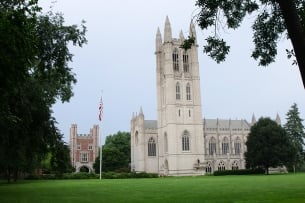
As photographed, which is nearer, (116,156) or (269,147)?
(269,147)

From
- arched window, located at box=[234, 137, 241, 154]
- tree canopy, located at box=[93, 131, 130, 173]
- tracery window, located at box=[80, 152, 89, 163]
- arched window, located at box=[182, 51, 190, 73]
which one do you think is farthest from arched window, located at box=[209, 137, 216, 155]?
tracery window, located at box=[80, 152, 89, 163]

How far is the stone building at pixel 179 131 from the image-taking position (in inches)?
3140

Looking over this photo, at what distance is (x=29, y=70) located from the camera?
18.8 m

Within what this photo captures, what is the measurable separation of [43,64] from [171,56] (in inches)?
2671

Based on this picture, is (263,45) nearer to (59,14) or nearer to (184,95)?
(59,14)

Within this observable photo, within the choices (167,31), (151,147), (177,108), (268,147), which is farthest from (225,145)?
(167,31)

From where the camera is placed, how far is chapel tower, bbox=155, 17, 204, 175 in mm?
79125

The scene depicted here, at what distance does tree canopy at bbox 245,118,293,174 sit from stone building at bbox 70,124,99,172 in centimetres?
4861

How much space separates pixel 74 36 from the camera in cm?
1770

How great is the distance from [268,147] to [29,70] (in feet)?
172

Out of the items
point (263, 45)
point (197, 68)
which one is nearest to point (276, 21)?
point (263, 45)

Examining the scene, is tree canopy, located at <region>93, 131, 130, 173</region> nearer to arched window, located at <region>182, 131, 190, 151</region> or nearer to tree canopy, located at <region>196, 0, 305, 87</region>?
arched window, located at <region>182, 131, 190, 151</region>

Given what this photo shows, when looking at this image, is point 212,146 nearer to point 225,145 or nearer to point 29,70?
point 225,145

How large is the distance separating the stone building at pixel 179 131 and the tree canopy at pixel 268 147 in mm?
14309
